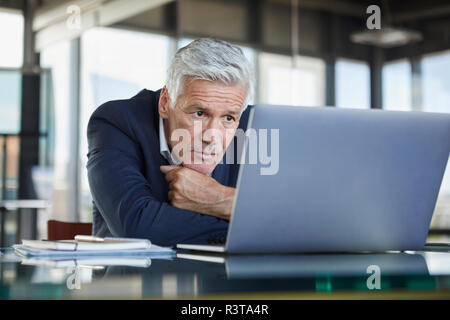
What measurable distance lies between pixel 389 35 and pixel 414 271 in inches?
197

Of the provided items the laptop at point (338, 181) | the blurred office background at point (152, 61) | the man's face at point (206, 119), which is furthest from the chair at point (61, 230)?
the blurred office background at point (152, 61)

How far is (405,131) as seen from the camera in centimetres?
113

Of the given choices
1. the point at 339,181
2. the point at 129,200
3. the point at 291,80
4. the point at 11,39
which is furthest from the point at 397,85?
the point at 339,181

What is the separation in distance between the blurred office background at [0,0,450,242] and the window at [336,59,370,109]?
1 centimetres

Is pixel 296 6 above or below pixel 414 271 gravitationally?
above

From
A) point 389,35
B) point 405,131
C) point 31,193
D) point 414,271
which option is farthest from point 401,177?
point 31,193

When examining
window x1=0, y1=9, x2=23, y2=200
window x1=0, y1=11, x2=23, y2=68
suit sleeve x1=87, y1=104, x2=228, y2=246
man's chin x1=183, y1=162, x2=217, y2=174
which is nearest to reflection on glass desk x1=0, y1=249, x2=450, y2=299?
suit sleeve x1=87, y1=104, x2=228, y2=246

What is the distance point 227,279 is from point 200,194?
0.91 m

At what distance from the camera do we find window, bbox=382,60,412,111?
22.3 ft

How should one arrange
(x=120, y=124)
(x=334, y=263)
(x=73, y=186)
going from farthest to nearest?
(x=73, y=186), (x=120, y=124), (x=334, y=263)

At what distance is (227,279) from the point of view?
778 mm

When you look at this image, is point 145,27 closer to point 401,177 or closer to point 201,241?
point 201,241

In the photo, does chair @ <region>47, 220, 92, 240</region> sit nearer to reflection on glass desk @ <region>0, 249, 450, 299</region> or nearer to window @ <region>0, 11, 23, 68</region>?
reflection on glass desk @ <region>0, 249, 450, 299</region>

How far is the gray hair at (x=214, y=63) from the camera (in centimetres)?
190
